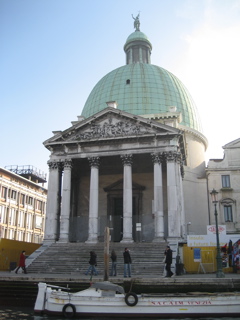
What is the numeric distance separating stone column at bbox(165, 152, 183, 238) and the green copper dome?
12391 millimetres

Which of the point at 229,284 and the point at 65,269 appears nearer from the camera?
the point at 229,284

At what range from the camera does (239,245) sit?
866 inches

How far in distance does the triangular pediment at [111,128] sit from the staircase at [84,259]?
8.24 metres

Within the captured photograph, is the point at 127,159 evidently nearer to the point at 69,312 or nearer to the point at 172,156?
the point at 172,156

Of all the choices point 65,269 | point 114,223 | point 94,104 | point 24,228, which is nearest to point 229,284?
point 65,269

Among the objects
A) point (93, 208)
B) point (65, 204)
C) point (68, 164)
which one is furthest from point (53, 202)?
point (93, 208)

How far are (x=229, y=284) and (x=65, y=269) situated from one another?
10.3 meters

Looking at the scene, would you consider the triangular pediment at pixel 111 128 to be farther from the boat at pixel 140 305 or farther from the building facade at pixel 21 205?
the building facade at pixel 21 205

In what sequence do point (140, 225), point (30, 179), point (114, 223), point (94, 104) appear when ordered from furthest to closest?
point (30, 179), point (94, 104), point (114, 223), point (140, 225)

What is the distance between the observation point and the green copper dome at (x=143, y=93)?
128 feet

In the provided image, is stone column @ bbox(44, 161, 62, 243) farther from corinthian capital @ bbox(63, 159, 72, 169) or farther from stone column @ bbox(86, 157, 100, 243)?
stone column @ bbox(86, 157, 100, 243)

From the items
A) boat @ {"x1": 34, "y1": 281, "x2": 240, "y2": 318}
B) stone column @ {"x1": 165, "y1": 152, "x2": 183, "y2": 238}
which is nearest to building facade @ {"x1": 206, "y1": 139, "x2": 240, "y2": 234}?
stone column @ {"x1": 165, "y1": 152, "x2": 183, "y2": 238}

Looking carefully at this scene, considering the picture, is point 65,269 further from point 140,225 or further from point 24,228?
point 24,228

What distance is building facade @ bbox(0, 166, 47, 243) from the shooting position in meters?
48.1
